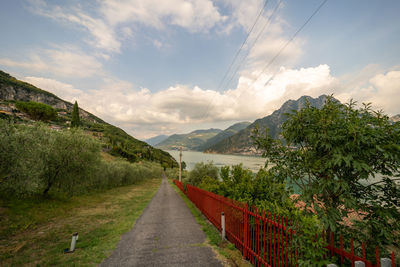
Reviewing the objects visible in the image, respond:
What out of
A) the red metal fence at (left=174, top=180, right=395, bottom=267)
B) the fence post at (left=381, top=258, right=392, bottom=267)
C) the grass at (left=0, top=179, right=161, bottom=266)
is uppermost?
the fence post at (left=381, top=258, right=392, bottom=267)

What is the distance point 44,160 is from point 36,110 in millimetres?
127273

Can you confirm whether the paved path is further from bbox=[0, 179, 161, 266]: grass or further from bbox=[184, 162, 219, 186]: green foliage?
bbox=[184, 162, 219, 186]: green foliage

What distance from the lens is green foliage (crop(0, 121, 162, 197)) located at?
400 inches

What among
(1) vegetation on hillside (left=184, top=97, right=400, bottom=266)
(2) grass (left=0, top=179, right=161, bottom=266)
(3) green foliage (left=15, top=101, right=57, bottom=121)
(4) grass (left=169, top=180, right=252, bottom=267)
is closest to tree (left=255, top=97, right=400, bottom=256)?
(1) vegetation on hillside (left=184, top=97, right=400, bottom=266)

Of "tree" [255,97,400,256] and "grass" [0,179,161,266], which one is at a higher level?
"tree" [255,97,400,256]

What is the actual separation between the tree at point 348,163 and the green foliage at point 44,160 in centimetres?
1466

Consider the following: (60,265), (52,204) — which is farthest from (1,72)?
(60,265)

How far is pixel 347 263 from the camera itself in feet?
9.41

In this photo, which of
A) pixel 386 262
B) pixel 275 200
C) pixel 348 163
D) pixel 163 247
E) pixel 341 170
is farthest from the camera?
pixel 275 200

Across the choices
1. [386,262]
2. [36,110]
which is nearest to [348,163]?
[386,262]

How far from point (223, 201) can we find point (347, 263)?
5.23 m

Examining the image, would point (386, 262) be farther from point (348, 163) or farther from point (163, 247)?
point (163, 247)

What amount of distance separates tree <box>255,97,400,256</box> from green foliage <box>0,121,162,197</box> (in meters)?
14.7

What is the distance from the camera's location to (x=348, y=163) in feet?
7.47
